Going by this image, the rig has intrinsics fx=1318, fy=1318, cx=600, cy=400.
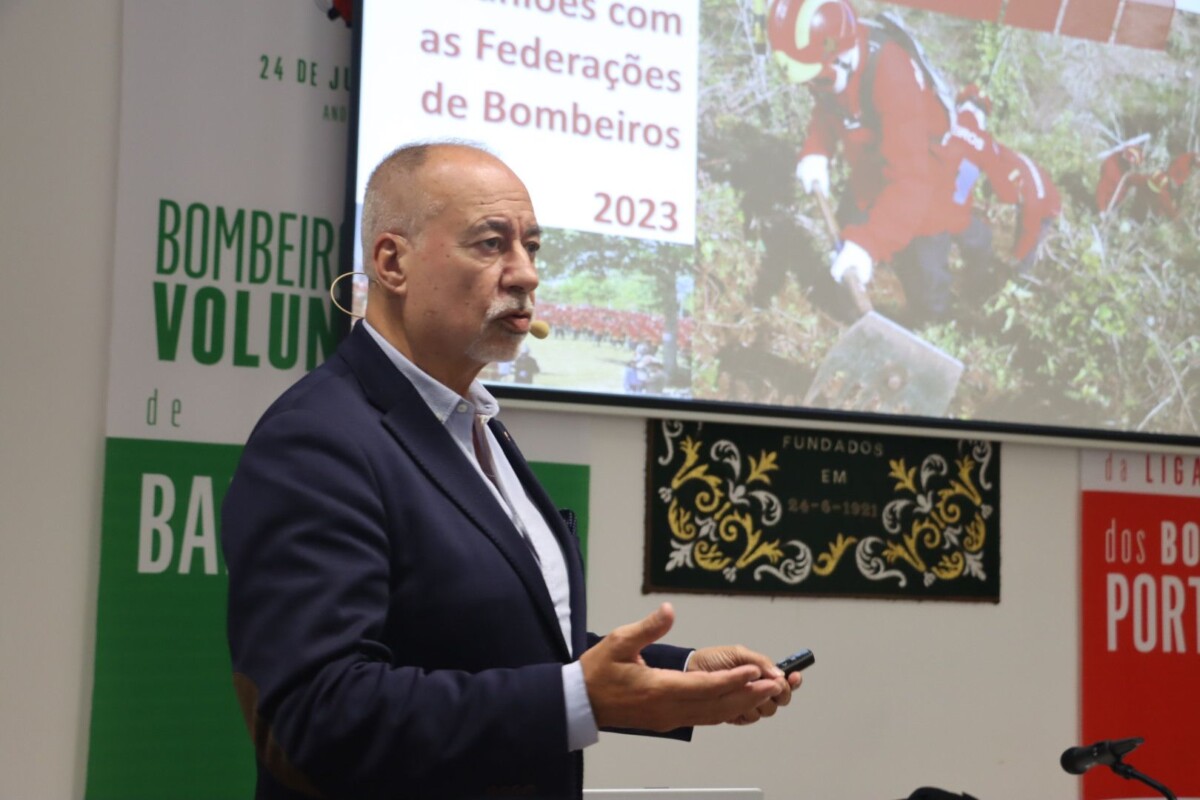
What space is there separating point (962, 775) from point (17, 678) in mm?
2106

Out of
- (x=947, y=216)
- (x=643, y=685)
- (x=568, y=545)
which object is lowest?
(x=643, y=685)

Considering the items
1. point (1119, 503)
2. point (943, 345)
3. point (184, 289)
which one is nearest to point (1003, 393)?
point (943, 345)

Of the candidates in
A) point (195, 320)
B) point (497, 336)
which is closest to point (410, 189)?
point (497, 336)

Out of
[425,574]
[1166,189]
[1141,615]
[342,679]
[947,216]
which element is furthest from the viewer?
[1166,189]

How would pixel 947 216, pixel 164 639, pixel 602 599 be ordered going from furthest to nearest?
1. pixel 947 216
2. pixel 602 599
3. pixel 164 639

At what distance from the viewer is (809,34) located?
10.2 ft

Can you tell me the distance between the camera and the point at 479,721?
120 centimetres

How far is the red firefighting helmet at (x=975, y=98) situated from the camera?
3.24 metres

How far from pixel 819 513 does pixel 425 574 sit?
1894 mm

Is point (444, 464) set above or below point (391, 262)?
below

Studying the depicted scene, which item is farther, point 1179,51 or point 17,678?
point 1179,51

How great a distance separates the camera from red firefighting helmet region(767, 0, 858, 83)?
121 inches

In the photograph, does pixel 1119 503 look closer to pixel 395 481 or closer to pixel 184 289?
pixel 184 289

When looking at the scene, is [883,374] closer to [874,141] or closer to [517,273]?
[874,141]
